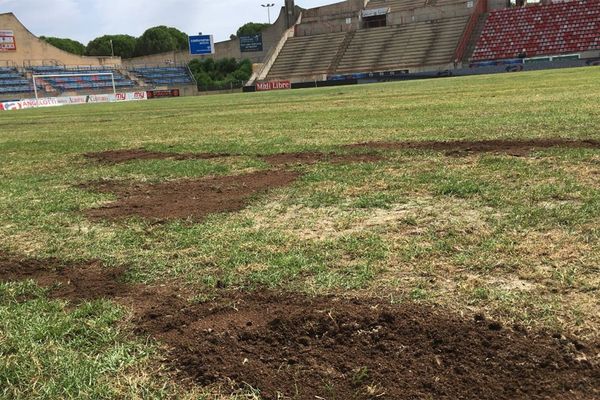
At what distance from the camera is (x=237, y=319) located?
296cm

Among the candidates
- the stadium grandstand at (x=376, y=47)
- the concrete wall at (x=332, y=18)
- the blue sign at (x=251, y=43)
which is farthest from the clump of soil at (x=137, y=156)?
the blue sign at (x=251, y=43)

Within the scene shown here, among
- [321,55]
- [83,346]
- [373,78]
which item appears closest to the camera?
[83,346]

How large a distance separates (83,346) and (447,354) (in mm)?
1838

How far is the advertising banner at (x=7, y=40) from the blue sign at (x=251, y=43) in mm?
35532

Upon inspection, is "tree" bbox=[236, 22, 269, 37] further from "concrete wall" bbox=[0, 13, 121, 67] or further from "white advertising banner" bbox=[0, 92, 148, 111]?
"white advertising banner" bbox=[0, 92, 148, 111]

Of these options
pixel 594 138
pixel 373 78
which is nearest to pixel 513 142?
pixel 594 138

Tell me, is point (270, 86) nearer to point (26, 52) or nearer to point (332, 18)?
point (332, 18)

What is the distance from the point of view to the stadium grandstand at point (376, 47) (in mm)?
57000

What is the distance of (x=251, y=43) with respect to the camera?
9144 centimetres

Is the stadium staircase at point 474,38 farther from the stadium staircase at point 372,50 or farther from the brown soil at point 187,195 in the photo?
the brown soil at point 187,195

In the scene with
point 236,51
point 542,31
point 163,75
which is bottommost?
point 163,75

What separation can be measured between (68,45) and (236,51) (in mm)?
73618

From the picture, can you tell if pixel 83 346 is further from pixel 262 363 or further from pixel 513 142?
pixel 513 142

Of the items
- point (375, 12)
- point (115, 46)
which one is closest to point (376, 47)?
point (375, 12)
